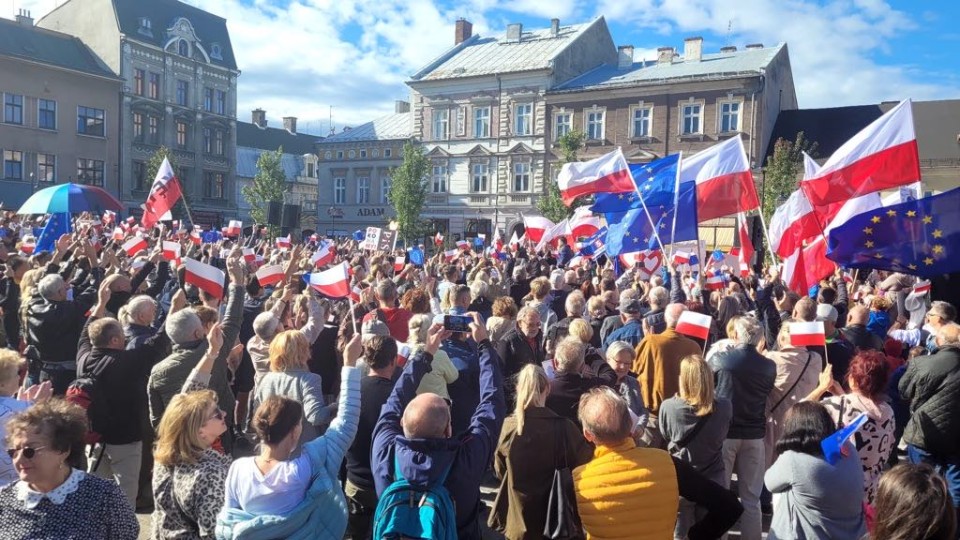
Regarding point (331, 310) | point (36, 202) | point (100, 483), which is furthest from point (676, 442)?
point (36, 202)

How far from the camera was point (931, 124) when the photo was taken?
122ft

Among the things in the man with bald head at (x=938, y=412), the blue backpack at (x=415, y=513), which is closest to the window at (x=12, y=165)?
the blue backpack at (x=415, y=513)

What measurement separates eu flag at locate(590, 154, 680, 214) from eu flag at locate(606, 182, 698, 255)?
0.11 m

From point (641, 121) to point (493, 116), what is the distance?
28.9 feet

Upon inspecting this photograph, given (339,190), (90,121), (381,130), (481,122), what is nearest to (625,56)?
(481,122)

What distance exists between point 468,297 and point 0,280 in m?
6.15

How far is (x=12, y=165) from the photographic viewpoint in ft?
132

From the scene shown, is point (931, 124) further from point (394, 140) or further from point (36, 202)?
point (36, 202)

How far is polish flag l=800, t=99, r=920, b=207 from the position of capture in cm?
869

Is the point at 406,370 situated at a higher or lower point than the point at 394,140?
lower

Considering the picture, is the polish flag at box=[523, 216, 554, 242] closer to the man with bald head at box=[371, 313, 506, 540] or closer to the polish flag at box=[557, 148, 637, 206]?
the polish flag at box=[557, 148, 637, 206]

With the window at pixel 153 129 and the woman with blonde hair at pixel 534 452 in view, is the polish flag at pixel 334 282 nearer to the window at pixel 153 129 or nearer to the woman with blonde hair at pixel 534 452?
the woman with blonde hair at pixel 534 452

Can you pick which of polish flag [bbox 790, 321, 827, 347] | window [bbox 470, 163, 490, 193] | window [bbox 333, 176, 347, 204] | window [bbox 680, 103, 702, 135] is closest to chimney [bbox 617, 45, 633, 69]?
window [bbox 680, 103, 702, 135]

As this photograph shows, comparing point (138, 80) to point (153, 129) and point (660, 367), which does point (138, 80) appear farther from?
point (660, 367)
